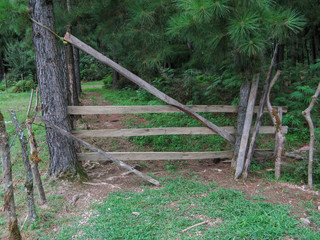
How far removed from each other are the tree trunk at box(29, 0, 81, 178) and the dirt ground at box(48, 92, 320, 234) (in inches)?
15.0

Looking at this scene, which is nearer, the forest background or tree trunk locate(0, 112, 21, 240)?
tree trunk locate(0, 112, 21, 240)

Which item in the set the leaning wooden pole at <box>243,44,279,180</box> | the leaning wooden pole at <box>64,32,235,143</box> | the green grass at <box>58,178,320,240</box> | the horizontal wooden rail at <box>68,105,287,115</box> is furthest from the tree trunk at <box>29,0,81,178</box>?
the leaning wooden pole at <box>243,44,279,180</box>

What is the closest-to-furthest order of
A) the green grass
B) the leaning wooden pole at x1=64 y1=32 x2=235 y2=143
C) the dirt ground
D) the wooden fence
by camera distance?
the green grass < the dirt ground < the leaning wooden pole at x1=64 y1=32 x2=235 y2=143 < the wooden fence

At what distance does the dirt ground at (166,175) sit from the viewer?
12.5 ft

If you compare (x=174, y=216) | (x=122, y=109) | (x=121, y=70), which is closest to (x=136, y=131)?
(x=122, y=109)

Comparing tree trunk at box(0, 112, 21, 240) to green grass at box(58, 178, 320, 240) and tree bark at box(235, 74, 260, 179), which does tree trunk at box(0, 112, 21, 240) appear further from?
tree bark at box(235, 74, 260, 179)

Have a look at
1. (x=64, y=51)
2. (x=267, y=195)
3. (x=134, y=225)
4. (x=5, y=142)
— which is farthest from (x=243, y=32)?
(x=64, y=51)

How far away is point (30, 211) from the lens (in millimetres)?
3268

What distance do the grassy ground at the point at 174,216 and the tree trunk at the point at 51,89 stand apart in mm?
381

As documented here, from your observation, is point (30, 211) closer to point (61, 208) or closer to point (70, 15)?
point (61, 208)

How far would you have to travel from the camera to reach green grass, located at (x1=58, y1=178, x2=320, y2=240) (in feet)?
9.78

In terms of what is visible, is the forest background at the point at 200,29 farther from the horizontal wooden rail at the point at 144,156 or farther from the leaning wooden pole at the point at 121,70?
the horizontal wooden rail at the point at 144,156

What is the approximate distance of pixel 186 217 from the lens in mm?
3365

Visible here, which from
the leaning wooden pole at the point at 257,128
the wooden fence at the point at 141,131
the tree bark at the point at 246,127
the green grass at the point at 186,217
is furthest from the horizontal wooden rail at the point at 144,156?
the green grass at the point at 186,217
